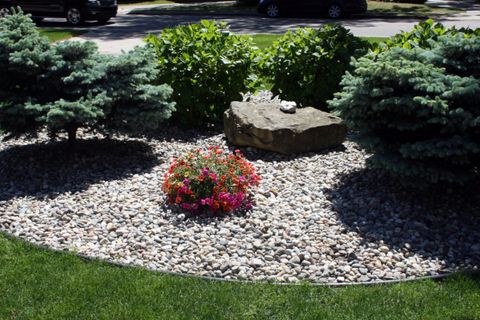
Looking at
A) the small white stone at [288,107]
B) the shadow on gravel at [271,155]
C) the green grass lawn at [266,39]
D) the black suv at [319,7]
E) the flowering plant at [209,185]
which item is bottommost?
the shadow on gravel at [271,155]

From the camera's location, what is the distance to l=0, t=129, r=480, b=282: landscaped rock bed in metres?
4.89

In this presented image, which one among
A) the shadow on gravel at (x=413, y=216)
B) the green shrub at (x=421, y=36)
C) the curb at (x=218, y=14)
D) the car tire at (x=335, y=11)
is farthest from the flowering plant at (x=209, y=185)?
the car tire at (x=335, y=11)

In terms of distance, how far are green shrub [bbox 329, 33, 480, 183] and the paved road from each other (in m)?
11.4

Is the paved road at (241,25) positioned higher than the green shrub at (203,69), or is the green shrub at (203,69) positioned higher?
the green shrub at (203,69)

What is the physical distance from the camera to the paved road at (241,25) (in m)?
18.4

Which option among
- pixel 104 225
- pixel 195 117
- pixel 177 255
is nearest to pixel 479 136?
pixel 177 255

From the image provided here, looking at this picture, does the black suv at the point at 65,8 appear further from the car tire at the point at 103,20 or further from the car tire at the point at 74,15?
the car tire at the point at 103,20

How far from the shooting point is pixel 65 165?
681 cm

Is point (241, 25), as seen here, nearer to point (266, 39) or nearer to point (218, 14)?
point (218, 14)

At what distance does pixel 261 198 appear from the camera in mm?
5906

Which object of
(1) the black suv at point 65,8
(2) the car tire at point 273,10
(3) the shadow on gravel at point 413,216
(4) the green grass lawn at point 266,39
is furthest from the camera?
(2) the car tire at point 273,10

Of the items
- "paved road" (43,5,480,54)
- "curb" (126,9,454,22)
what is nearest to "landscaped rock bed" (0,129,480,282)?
"paved road" (43,5,480,54)

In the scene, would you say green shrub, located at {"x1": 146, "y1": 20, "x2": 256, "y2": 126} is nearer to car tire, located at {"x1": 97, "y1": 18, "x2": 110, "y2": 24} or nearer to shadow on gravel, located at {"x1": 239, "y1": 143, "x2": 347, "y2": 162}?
shadow on gravel, located at {"x1": 239, "y1": 143, "x2": 347, "y2": 162}

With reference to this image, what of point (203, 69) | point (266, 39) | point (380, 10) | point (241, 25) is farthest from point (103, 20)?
point (203, 69)
